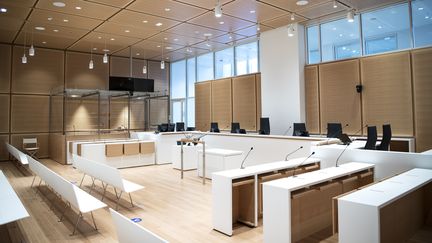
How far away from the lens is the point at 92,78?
11836 mm

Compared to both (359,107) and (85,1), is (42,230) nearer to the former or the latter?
(85,1)

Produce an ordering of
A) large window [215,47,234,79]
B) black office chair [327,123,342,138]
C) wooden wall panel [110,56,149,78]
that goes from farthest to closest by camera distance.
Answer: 1. wooden wall panel [110,56,149,78]
2. large window [215,47,234,79]
3. black office chair [327,123,342,138]

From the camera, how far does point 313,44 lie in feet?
28.4

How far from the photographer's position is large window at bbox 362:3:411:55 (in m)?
6.96

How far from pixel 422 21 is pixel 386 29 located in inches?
30.7

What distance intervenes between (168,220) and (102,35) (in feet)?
23.6

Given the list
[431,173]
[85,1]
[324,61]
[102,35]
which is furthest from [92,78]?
[431,173]

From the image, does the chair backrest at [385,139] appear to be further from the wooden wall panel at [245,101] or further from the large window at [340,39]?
the wooden wall panel at [245,101]

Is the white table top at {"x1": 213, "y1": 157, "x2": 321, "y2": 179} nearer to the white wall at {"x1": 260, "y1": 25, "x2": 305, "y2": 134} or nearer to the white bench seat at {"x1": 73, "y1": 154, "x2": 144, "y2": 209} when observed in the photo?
the white bench seat at {"x1": 73, "y1": 154, "x2": 144, "y2": 209}

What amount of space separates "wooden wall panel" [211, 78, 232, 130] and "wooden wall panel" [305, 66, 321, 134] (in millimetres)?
3112

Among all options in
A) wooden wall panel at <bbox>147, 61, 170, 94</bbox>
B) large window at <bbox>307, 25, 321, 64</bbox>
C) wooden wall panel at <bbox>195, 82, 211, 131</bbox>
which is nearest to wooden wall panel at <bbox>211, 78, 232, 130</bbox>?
wooden wall panel at <bbox>195, 82, 211, 131</bbox>

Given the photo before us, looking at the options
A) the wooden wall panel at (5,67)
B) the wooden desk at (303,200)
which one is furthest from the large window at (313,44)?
the wooden wall panel at (5,67)

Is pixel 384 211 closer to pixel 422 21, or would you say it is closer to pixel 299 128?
pixel 299 128

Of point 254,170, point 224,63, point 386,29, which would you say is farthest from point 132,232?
point 224,63
